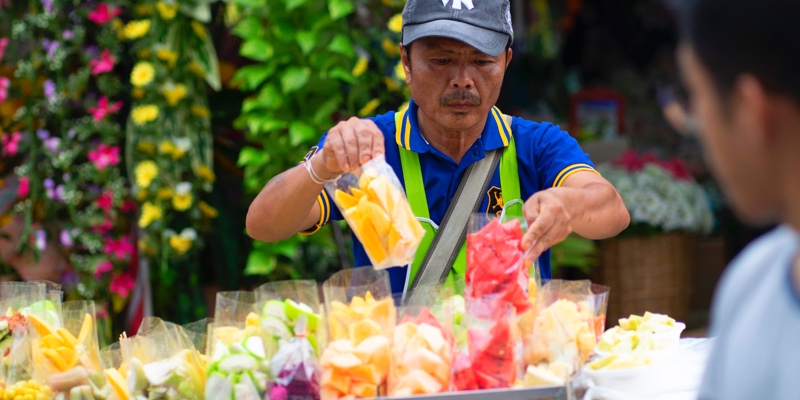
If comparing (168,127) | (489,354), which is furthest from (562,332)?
(168,127)

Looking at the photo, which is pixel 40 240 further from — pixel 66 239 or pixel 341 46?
pixel 341 46

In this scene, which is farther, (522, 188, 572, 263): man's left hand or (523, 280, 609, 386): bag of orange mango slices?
(522, 188, 572, 263): man's left hand

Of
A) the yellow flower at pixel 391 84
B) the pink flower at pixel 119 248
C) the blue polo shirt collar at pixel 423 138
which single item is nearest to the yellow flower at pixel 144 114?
the pink flower at pixel 119 248

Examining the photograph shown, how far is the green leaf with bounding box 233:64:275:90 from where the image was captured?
3.92 metres

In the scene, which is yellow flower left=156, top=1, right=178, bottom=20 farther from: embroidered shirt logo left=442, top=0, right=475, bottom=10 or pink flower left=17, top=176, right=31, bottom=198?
embroidered shirt logo left=442, top=0, right=475, bottom=10

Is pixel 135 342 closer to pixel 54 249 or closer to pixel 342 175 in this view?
pixel 342 175

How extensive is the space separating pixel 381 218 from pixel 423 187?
56 cm

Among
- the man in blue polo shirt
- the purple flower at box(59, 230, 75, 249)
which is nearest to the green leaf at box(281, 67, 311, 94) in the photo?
the purple flower at box(59, 230, 75, 249)

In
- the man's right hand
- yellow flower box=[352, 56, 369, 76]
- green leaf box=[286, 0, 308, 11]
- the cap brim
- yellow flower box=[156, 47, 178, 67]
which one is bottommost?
the man's right hand

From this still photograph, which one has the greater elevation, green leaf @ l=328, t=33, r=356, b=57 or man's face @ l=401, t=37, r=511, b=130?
green leaf @ l=328, t=33, r=356, b=57

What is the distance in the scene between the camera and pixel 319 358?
5.68ft

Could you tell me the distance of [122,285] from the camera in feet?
13.0

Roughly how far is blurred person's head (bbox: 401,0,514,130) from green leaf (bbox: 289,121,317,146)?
1.53 metres

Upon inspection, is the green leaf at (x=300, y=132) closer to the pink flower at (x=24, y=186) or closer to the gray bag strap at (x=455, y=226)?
the pink flower at (x=24, y=186)
